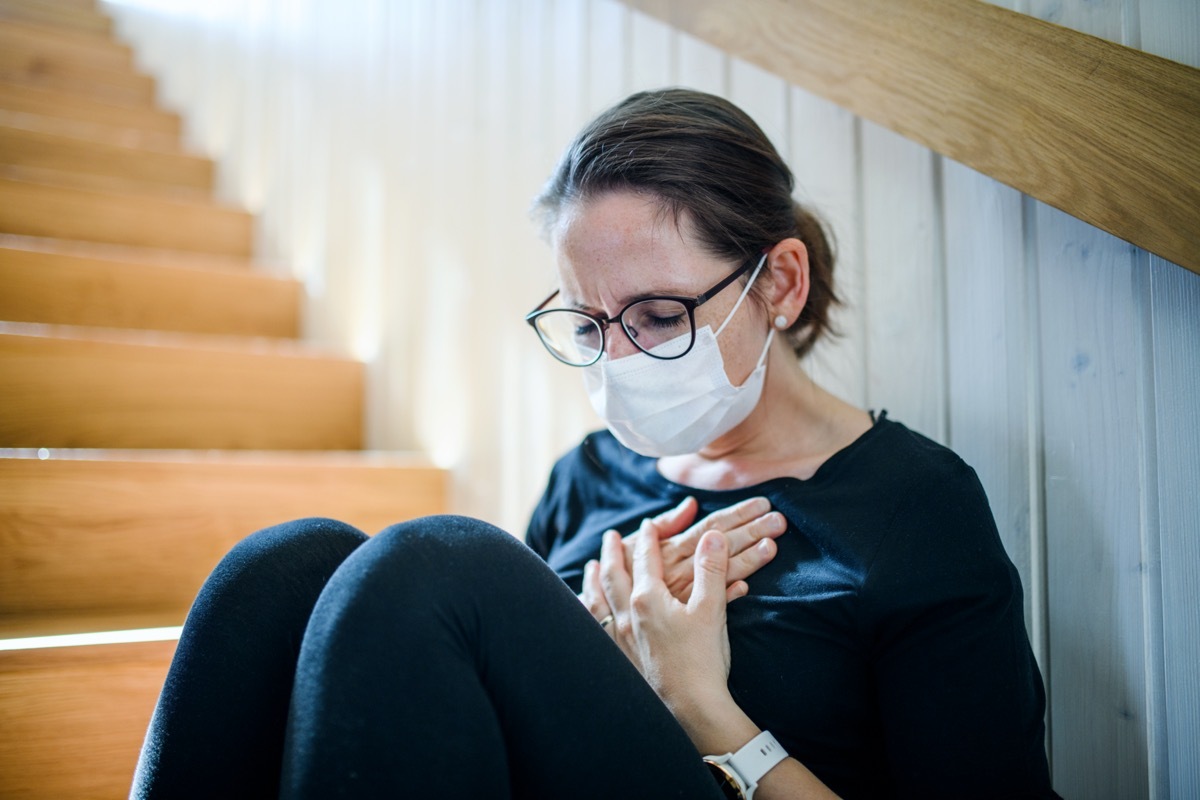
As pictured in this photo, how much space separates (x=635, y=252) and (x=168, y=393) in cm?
104

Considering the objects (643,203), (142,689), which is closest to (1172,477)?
(643,203)

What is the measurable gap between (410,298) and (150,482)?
2.24 ft

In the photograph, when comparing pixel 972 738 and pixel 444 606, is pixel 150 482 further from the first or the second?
pixel 972 738

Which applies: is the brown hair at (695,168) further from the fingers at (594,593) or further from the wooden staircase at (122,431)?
the wooden staircase at (122,431)

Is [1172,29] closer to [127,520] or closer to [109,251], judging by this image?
[127,520]

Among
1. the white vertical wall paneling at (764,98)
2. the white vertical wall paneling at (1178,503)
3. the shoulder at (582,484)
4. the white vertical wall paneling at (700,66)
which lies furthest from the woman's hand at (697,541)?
the white vertical wall paneling at (700,66)

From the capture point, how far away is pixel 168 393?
1.51m

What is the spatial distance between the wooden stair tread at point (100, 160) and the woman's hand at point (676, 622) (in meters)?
1.92

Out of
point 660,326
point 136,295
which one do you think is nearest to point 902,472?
point 660,326

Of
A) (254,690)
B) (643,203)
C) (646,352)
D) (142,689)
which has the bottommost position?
(142,689)

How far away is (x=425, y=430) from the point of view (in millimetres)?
1688

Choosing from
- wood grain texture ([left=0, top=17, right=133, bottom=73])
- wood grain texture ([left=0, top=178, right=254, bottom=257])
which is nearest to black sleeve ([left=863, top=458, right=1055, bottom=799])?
wood grain texture ([left=0, top=178, right=254, bottom=257])

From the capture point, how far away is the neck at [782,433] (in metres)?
0.87

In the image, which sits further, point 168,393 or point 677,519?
point 168,393
